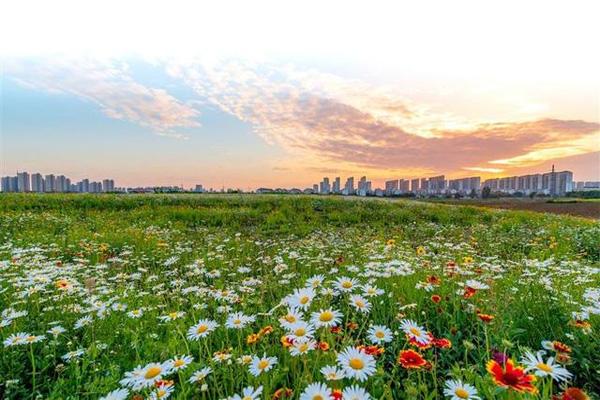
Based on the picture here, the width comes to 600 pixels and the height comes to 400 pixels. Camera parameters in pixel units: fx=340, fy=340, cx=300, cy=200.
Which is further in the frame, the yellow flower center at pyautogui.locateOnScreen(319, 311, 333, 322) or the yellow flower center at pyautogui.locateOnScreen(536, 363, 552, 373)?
the yellow flower center at pyautogui.locateOnScreen(319, 311, 333, 322)

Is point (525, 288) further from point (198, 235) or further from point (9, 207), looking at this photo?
point (9, 207)

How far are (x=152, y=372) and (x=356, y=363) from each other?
0.77 metres

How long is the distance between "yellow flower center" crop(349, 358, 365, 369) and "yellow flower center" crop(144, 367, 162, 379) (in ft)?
2.40

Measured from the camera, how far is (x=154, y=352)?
1.96 metres

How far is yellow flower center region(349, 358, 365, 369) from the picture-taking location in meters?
1.09

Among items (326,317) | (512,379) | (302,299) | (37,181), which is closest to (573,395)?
(512,379)

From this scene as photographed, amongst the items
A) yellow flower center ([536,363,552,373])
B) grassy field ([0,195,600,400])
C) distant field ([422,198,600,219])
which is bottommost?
distant field ([422,198,600,219])

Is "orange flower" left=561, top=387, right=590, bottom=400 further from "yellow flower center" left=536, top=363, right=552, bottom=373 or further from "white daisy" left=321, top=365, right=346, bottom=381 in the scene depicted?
"white daisy" left=321, top=365, right=346, bottom=381

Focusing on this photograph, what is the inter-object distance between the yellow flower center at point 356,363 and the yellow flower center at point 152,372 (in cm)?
73

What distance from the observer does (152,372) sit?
129cm

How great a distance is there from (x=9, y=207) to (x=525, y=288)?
17.0 meters

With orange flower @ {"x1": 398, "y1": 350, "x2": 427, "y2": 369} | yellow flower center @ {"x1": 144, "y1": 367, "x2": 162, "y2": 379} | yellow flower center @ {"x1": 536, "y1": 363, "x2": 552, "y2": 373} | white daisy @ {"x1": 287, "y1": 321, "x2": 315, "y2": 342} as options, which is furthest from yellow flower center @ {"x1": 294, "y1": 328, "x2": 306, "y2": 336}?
yellow flower center @ {"x1": 536, "y1": 363, "x2": 552, "y2": 373}

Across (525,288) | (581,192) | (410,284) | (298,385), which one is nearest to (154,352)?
(298,385)

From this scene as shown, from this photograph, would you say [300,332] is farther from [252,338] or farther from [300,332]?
[252,338]
